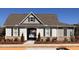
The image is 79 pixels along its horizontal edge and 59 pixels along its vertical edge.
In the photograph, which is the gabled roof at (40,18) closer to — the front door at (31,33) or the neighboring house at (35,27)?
the neighboring house at (35,27)

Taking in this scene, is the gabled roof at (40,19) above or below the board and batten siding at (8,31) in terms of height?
above

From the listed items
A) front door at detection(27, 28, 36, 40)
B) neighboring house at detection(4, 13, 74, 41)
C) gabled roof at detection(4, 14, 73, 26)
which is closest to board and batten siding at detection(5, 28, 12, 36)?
neighboring house at detection(4, 13, 74, 41)

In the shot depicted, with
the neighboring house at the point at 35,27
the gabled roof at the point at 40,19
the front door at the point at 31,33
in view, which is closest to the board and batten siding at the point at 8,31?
the neighboring house at the point at 35,27

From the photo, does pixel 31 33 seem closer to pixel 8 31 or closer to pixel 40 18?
pixel 40 18

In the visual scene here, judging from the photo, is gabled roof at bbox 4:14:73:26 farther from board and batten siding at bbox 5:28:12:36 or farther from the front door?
the front door

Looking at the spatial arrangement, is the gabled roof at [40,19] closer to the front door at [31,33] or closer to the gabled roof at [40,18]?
the gabled roof at [40,18]

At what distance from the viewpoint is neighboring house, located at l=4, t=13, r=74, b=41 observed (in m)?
13.7

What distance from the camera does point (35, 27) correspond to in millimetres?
13750

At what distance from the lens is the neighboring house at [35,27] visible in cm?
1366

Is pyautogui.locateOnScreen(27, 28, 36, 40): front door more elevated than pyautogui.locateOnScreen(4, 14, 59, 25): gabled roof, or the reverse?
pyautogui.locateOnScreen(4, 14, 59, 25): gabled roof

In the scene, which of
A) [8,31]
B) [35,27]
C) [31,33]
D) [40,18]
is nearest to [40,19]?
[40,18]
